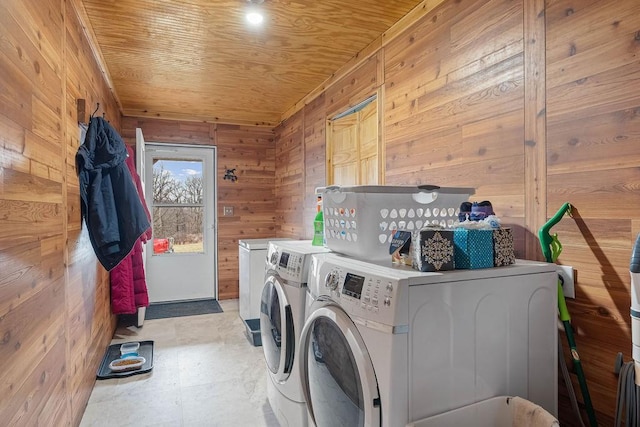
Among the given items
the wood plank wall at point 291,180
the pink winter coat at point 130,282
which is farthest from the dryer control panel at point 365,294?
the pink winter coat at point 130,282

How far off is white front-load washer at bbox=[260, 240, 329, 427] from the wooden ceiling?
4.55 feet

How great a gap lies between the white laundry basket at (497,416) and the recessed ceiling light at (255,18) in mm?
2182

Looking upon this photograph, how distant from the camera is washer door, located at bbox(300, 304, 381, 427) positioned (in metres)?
1.12

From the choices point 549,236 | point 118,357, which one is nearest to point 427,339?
point 549,236

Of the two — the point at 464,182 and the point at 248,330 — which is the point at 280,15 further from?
A: the point at 248,330

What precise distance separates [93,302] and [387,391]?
2293mm

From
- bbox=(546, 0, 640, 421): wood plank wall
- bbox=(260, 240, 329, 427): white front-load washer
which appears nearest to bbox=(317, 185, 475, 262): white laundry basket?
bbox=(260, 240, 329, 427): white front-load washer

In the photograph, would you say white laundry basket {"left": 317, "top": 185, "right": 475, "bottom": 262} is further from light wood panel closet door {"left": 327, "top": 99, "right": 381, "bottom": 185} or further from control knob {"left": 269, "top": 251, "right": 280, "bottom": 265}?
light wood panel closet door {"left": 327, "top": 99, "right": 381, "bottom": 185}

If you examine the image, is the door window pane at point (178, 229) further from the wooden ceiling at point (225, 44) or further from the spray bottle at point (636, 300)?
the spray bottle at point (636, 300)

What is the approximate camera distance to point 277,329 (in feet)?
6.30

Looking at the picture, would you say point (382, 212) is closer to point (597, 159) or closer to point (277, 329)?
point (597, 159)

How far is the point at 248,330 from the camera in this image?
338 centimetres

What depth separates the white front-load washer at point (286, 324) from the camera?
1.71 m

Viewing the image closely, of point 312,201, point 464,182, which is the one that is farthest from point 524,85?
point 312,201
